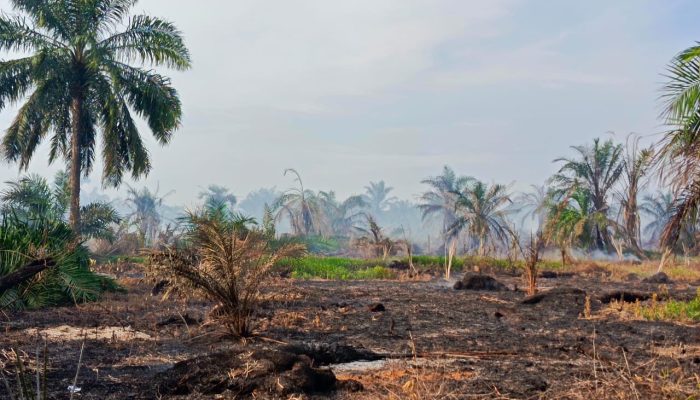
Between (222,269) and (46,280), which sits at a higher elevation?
(222,269)

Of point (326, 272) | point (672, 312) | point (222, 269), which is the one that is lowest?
point (672, 312)

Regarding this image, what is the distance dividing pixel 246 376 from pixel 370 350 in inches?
98.6

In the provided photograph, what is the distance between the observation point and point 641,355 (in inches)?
314

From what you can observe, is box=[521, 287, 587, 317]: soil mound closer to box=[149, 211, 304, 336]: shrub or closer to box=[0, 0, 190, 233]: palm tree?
box=[149, 211, 304, 336]: shrub

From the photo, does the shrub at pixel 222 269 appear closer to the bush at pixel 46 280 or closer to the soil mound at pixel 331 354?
the soil mound at pixel 331 354

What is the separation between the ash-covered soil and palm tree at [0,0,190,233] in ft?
32.7

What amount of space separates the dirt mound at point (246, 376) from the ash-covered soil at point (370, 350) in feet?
0.03

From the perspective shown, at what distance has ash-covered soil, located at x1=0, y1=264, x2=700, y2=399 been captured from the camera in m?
5.82

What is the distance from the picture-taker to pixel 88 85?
23031 mm

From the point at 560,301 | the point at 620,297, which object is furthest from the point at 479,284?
the point at 560,301

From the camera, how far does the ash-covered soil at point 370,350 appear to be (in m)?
5.82

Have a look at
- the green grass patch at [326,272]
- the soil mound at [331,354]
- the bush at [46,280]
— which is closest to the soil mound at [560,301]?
the soil mound at [331,354]

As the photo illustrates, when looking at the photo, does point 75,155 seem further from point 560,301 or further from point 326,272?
point 560,301

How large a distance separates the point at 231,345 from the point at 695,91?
9.13 m
